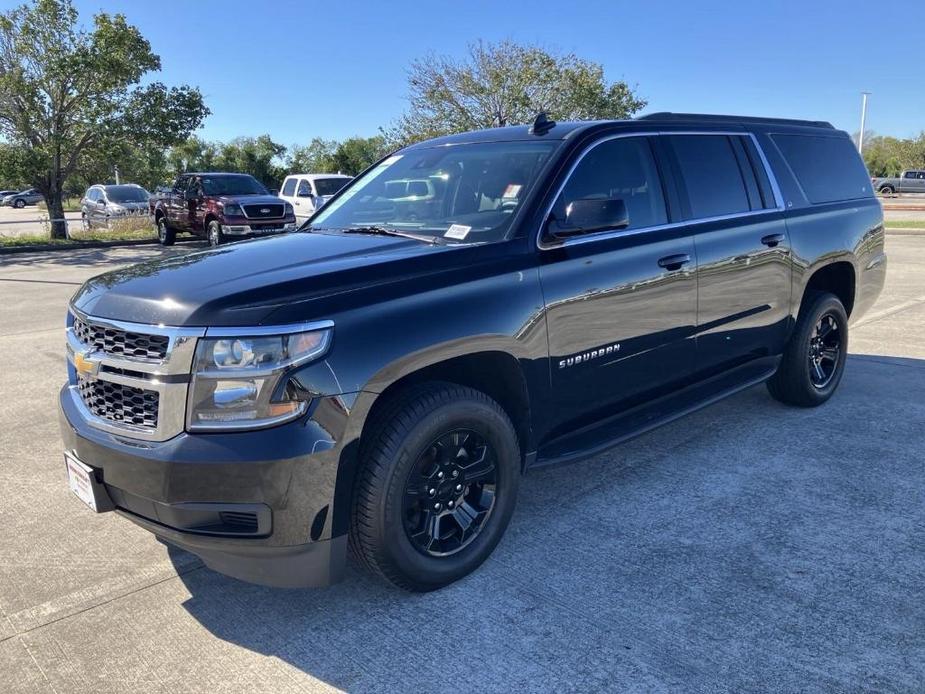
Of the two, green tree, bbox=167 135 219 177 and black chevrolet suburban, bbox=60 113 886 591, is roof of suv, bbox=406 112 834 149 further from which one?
green tree, bbox=167 135 219 177

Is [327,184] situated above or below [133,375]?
above

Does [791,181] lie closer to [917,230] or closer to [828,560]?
[828,560]

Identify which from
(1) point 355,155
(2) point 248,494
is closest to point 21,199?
(1) point 355,155

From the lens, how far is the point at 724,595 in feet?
10.0

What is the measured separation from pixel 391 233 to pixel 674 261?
1.49m

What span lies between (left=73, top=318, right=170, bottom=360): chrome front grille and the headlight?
0.62 feet

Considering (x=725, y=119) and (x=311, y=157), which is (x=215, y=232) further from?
(x=311, y=157)

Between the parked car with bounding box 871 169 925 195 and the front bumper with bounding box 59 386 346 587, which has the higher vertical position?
the parked car with bounding box 871 169 925 195

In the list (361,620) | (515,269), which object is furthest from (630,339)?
(361,620)

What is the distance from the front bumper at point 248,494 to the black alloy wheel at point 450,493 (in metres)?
0.40

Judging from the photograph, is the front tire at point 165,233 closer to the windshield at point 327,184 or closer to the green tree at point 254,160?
the windshield at point 327,184

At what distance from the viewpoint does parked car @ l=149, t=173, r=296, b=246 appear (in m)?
17.4

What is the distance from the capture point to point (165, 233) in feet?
67.0

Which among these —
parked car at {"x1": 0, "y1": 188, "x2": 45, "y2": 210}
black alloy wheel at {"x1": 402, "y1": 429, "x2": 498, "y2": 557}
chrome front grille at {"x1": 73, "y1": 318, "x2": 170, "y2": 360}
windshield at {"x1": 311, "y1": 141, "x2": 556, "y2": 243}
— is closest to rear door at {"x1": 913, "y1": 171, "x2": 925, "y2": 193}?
windshield at {"x1": 311, "y1": 141, "x2": 556, "y2": 243}
